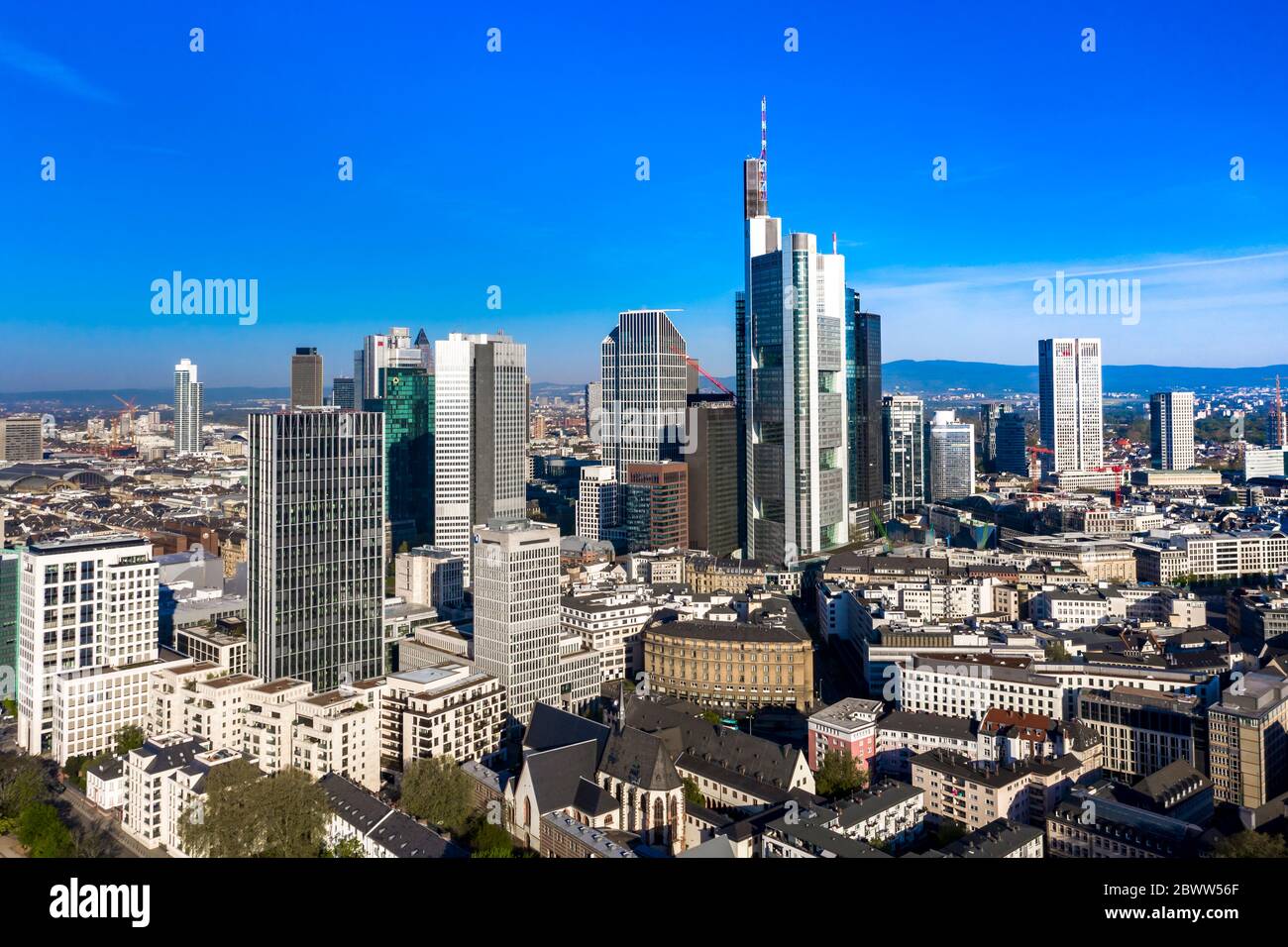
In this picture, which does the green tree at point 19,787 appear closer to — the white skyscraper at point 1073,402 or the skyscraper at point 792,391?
the skyscraper at point 792,391

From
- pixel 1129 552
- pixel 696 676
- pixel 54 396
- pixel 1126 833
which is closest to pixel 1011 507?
pixel 1129 552

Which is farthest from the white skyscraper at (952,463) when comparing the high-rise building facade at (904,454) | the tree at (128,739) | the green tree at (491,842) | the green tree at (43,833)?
the green tree at (43,833)

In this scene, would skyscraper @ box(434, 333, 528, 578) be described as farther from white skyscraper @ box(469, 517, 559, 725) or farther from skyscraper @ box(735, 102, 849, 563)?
white skyscraper @ box(469, 517, 559, 725)

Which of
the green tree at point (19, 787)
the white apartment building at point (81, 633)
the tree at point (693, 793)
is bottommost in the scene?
the tree at point (693, 793)

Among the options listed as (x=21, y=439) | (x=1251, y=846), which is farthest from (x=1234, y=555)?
(x=21, y=439)

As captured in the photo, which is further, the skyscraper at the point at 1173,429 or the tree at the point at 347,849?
the skyscraper at the point at 1173,429

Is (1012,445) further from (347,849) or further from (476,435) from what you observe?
(347,849)
